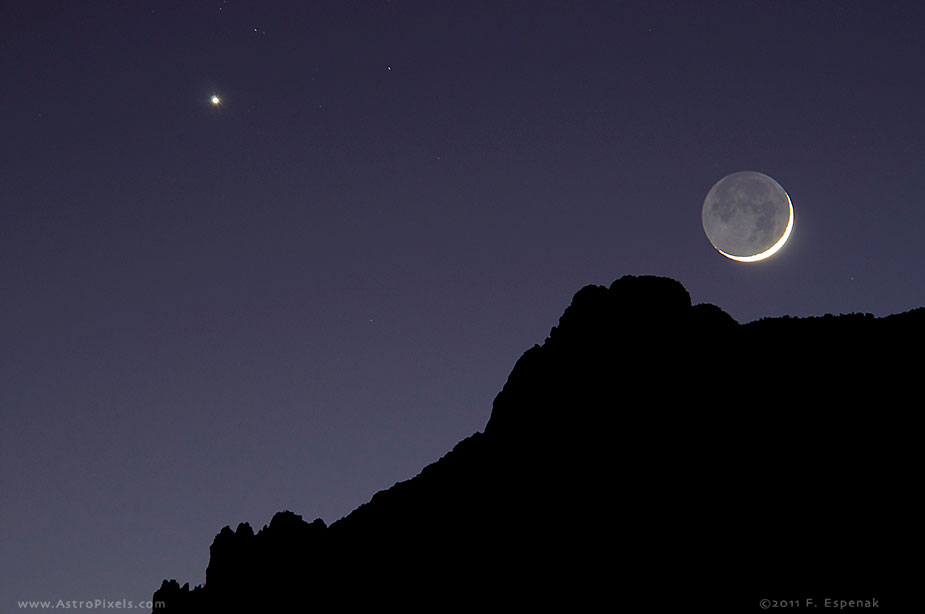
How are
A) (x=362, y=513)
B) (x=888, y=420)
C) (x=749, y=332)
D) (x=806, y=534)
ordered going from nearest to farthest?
1. (x=806, y=534)
2. (x=888, y=420)
3. (x=749, y=332)
4. (x=362, y=513)

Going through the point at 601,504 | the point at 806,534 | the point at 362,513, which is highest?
the point at 362,513

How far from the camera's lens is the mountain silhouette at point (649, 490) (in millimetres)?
47062

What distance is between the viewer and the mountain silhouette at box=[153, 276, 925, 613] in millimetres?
47062

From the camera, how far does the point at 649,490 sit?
57.5 m

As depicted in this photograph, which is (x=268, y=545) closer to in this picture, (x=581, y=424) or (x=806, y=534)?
(x=581, y=424)

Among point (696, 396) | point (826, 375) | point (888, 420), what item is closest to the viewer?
point (888, 420)

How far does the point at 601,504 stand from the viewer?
59.8m

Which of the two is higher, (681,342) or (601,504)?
(681,342)

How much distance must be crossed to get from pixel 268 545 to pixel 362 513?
41.5 ft

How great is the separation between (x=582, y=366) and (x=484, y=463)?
53.2ft

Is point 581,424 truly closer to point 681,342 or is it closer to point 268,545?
point 681,342

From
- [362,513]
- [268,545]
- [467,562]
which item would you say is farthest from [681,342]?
[268,545]

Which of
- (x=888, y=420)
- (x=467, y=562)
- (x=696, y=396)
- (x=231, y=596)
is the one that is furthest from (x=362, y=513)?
(x=888, y=420)

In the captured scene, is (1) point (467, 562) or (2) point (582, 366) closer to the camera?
(1) point (467, 562)
